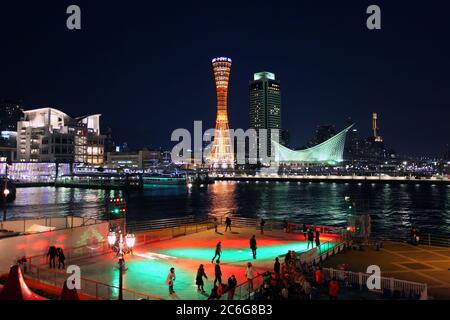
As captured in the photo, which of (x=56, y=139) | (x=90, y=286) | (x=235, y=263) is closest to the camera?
(x=90, y=286)

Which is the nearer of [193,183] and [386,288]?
[386,288]

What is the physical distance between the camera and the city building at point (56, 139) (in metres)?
124

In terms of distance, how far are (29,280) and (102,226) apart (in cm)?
495

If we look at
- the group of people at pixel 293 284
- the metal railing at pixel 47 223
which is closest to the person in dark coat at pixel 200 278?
the group of people at pixel 293 284

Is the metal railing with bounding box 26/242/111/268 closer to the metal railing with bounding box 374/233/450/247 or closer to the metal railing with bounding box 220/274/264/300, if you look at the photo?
the metal railing with bounding box 220/274/264/300

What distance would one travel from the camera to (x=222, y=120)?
4771 inches

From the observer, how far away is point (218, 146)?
434 ft

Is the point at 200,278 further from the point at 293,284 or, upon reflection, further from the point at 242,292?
the point at 293,284

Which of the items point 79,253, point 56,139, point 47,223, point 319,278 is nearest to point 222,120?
point 56,139

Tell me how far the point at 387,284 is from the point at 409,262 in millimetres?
4579
